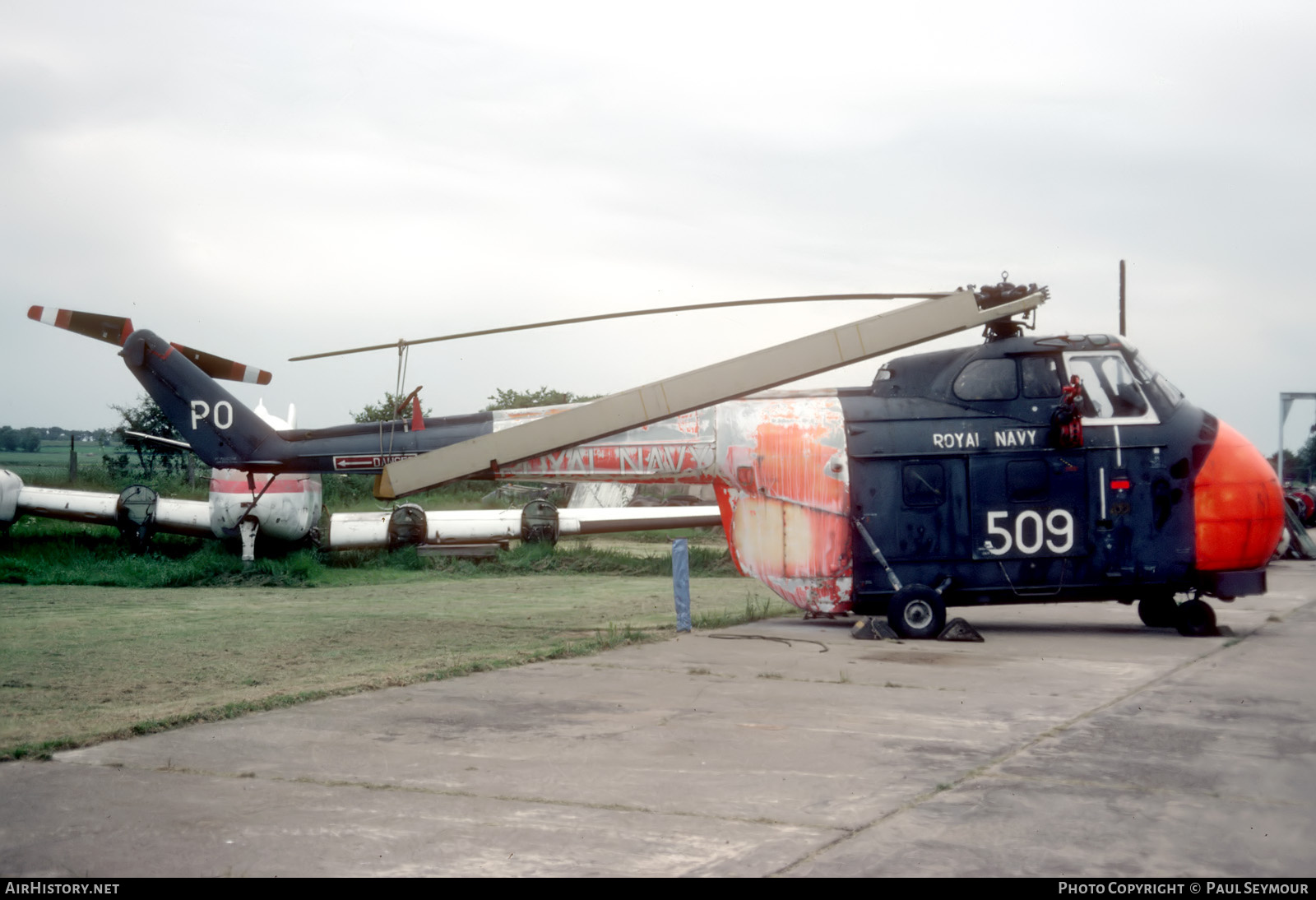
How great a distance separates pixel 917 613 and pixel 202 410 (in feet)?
28.2

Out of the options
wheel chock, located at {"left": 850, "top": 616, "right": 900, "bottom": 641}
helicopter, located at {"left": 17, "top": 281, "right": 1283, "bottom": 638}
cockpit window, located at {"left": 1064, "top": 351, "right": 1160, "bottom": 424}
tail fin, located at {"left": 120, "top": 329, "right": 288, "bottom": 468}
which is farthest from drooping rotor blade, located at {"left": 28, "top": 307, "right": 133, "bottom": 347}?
cockpit window, located at {"left": 1064, "top": 351, "right": 1160, "bottom": 424}

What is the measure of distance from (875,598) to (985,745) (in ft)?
17.3

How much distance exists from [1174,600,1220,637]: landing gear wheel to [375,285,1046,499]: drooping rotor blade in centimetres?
374

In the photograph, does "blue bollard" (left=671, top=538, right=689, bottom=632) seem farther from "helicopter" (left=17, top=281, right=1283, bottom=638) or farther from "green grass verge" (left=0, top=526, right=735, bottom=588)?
"green grass verge" (left=0, top=526, right=735, bottom=588)

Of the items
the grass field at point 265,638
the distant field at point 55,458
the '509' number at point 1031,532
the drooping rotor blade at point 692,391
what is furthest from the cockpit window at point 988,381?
the distant field at point 55,458

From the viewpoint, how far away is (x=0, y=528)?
22219 millimetres

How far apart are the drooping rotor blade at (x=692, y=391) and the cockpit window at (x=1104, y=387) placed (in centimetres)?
200

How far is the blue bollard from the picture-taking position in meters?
10.9

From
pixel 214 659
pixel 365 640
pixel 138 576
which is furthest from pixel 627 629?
pixel 138 576

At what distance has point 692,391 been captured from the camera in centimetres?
879

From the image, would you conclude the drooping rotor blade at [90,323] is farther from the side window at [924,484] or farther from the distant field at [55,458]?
the distant field at [55,458]

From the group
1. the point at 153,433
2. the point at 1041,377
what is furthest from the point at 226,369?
the point at 153,433
